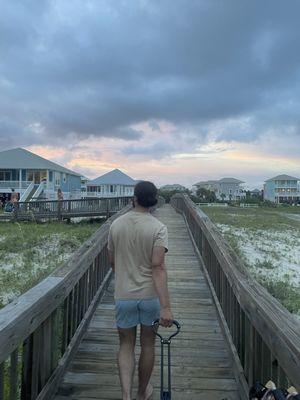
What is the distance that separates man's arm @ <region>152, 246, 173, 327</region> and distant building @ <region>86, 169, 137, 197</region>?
6336cm

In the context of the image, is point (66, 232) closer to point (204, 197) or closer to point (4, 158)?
point (4, 158)

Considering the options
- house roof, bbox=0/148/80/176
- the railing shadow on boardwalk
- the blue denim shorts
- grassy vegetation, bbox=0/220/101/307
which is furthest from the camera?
house roof, bbox=0/148/80/176

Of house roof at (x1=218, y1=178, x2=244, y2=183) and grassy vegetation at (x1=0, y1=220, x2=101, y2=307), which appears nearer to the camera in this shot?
grassy vegetation at (x1=0, y1=220, x2=101, y2=307)

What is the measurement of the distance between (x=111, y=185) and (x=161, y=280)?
214 feet

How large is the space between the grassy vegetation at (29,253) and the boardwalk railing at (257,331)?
14.2ft

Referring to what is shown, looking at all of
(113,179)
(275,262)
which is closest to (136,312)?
(275,262)

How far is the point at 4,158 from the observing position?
165ft

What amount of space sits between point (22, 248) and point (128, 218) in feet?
42.5

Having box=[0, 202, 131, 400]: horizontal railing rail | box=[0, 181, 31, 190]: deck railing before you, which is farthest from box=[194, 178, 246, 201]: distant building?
box=[0, 202, 131, 400]: horizontal railing rail

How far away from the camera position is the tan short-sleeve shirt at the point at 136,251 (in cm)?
329

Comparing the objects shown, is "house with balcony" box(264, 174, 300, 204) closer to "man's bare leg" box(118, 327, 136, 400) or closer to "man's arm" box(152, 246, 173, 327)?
"man's bare leg" box(118, 327, 136, 400)

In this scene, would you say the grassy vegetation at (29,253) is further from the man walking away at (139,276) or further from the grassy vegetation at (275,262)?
the man walking away at (139,276)

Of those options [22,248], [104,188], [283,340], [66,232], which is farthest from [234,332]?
[104,188]

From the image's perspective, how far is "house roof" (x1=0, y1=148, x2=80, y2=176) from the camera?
4825 cm
